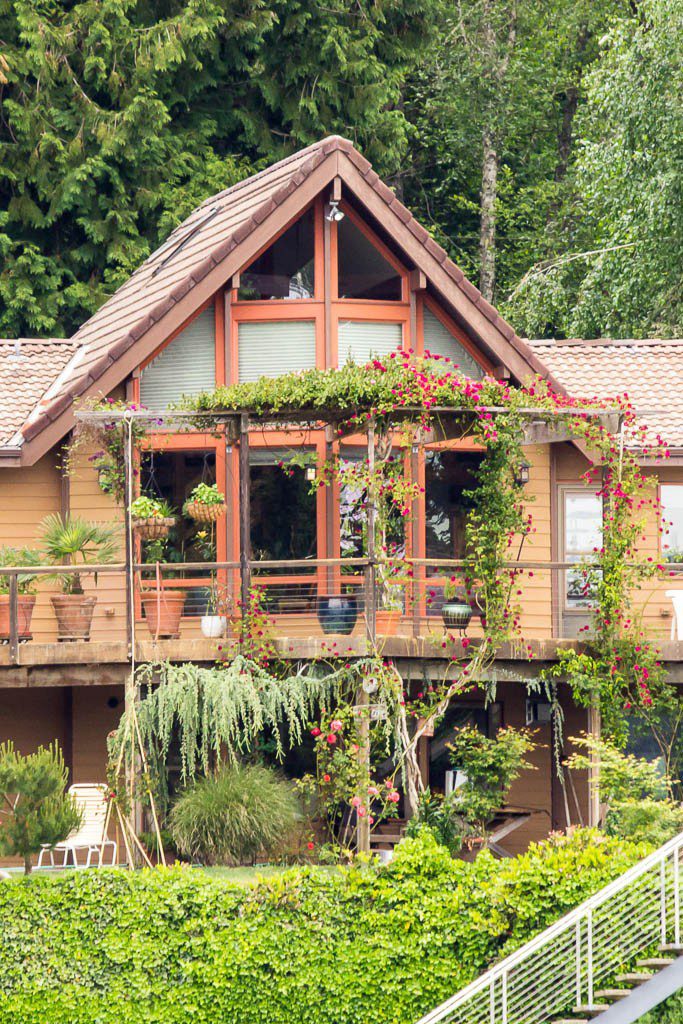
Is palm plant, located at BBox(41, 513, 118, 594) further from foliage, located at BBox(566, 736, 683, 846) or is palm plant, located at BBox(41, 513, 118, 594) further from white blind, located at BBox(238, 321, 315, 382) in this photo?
foliage, located at BBox(566, 736, 683, 846)

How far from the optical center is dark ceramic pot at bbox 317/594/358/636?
17.9 metres

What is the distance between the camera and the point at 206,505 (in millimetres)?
18094

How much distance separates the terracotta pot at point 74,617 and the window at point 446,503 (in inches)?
173

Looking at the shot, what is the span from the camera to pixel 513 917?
48.0 feet

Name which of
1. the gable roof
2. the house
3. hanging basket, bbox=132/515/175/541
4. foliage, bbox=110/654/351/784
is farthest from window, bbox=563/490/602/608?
hanging basket, bbox=132/515/175/541

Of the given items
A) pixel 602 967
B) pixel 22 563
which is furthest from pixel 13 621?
pixel 602 967

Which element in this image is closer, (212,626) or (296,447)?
(212,626)

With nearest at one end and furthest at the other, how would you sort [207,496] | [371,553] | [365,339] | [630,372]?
[371,553]
[207,496]
[365,339]
[630,372]

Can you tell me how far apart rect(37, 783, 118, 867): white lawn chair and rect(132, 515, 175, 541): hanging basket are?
8.64 feet

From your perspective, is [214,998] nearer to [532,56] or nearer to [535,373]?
[535,373]

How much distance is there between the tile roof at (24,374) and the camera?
64.4ft

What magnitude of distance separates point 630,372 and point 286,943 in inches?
399

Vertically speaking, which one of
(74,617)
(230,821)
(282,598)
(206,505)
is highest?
(206,505)

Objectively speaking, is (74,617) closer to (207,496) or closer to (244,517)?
(207,496)
